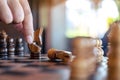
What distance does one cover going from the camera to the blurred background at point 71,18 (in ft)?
15.3

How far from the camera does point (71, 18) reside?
197 inches

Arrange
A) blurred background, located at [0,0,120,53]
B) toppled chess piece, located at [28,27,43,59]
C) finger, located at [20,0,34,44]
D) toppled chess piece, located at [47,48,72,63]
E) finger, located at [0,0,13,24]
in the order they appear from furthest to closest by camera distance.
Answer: blurred background, located at [0,0,120,53]
toppled chess piece, located at [28,27,43,59]
toppled chess piece, located at [47,48,72,63]
finger, located at [20,0,34,44]
finger, located at [0,0,13,24]

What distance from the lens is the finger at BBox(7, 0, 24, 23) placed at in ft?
3.03

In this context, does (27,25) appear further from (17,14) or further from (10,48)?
(10,48)

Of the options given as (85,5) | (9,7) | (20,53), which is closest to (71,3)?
(85,5)

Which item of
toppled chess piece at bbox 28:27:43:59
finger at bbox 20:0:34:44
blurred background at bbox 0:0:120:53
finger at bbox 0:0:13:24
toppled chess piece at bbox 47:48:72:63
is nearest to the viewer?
finger at bbox 0:0:13:24

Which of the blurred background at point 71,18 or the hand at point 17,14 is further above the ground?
the blurred background at point 71,18

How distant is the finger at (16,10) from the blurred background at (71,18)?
361cm

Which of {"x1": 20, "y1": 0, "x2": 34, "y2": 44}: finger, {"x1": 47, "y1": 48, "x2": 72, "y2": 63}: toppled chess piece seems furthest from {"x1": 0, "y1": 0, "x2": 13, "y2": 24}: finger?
{"x1": 47, "y1": 48, "x2": 72, "y2": 63}: toppled chess piece

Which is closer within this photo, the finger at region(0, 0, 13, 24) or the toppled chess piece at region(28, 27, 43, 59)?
the finger at region(0, 0, 13, 24)

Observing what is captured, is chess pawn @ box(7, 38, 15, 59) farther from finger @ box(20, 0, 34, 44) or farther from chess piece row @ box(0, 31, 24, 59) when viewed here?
finger @ box(20, 0, 34, 44)

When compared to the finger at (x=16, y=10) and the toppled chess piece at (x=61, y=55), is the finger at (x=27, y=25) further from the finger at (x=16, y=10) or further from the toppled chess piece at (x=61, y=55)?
the toppled chess piece at (x=61, y=55)

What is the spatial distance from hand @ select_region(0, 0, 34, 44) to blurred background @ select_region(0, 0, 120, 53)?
3.52m

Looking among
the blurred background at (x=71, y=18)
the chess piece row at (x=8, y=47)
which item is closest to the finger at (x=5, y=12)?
the chess piece row at (x=8, y=47)
